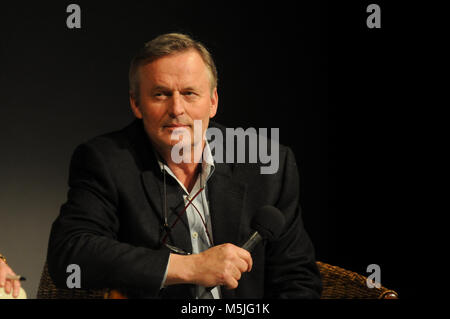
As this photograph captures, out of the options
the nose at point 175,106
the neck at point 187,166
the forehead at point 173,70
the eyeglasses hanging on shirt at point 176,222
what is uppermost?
the forehead at point 173,70

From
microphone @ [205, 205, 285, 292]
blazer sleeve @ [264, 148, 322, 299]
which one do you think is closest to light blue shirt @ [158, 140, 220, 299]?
blazer sleeve @ [264, 148, 322, 299]

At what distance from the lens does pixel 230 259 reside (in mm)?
1952

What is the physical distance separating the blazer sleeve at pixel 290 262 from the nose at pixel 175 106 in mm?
557

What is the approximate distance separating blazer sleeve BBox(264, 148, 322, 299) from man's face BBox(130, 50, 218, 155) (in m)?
0.50

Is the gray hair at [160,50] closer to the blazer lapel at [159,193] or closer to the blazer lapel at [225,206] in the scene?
the blazer lapel at [159,193]

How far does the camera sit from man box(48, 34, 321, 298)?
2.04m

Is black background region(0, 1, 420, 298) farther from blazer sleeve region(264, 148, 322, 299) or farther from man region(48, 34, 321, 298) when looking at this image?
blazer sleeve region(264, 148, 322, 299)

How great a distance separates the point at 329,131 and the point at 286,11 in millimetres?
763

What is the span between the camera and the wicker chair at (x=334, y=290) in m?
2.26

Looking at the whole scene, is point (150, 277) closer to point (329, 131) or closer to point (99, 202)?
point (99, 202)

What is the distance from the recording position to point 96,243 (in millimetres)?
2057

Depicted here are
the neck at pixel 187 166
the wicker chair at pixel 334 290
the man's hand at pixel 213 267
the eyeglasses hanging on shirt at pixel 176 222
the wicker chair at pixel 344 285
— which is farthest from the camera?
the wicker chair at pixel 344 285

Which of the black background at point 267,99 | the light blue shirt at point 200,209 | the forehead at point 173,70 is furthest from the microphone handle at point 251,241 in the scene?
the black background at point 267,99

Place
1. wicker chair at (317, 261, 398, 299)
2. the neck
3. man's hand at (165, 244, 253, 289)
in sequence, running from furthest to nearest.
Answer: wicker chair at (317, 261, 398, 299), the neck, man's hand at (165, 244, 253, 289)
